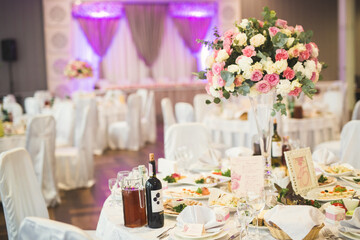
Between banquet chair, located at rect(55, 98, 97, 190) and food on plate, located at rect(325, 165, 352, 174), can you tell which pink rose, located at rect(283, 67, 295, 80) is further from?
banquet chair, located at rect(55, 98, 97, 190)

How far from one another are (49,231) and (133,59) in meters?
11.3

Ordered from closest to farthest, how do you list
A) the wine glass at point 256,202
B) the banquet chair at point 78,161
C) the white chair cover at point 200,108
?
the wine glass at point 256,202, the banquet chair at point 78,161, the white chair cover at point 200,108

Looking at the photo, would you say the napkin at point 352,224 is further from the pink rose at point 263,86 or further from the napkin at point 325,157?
the napkin at point 325,157

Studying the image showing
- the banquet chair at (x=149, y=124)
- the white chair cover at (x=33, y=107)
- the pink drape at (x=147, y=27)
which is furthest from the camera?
the pink drape at (x=147, y=27)

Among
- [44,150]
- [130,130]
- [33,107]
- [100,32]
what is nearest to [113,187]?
[44,150]

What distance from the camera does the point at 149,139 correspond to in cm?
905

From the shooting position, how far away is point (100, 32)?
39.9 feet

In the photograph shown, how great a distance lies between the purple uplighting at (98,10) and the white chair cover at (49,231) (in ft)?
36.6

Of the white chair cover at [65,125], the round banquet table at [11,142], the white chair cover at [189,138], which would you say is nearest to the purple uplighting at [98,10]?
the white chair cover at [65,125]

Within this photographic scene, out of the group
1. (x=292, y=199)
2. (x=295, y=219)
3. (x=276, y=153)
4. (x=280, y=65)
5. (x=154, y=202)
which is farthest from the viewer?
(x=276, y=153)

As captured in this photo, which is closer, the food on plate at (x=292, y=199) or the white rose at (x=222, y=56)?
the food on plate at (x=292, y=199)

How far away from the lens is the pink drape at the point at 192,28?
1280cm

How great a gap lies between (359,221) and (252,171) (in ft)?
2.02

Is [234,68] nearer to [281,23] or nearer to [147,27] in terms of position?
[281,23]
